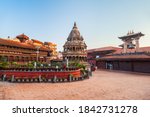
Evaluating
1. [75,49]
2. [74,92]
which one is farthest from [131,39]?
[74,92]

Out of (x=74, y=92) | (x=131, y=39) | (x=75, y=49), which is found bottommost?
(x=74, y=92)

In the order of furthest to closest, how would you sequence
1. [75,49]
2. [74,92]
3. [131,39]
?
[75,49] → [131,39] → [74,92]

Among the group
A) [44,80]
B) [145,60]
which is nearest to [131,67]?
[145,60]

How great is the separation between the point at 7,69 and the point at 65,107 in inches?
521

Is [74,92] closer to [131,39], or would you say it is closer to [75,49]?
[131,39]

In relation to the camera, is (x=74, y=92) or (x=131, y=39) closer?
(x=74, y=92)

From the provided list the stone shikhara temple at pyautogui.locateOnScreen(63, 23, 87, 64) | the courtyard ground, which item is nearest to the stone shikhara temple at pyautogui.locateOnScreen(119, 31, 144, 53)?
the stone shikhara temple at pyautogui.locateOnScreen(63, 23, 87, 64)

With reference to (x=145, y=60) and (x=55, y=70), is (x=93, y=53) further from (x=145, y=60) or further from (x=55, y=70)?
(x=55, y=70)

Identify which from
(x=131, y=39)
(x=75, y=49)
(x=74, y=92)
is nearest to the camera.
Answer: (x=74, y=92)

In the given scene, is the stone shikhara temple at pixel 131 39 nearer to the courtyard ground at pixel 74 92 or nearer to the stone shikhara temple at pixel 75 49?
the stone shikhara temple at pixel 75 49

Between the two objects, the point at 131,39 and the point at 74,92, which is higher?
the point at 131,39

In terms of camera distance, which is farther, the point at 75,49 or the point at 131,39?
the point at 75,49

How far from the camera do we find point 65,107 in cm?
558

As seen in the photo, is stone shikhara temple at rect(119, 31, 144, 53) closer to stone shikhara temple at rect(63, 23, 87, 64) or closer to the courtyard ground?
stone shikhara temple at rect(63, 23, 87, 64)
